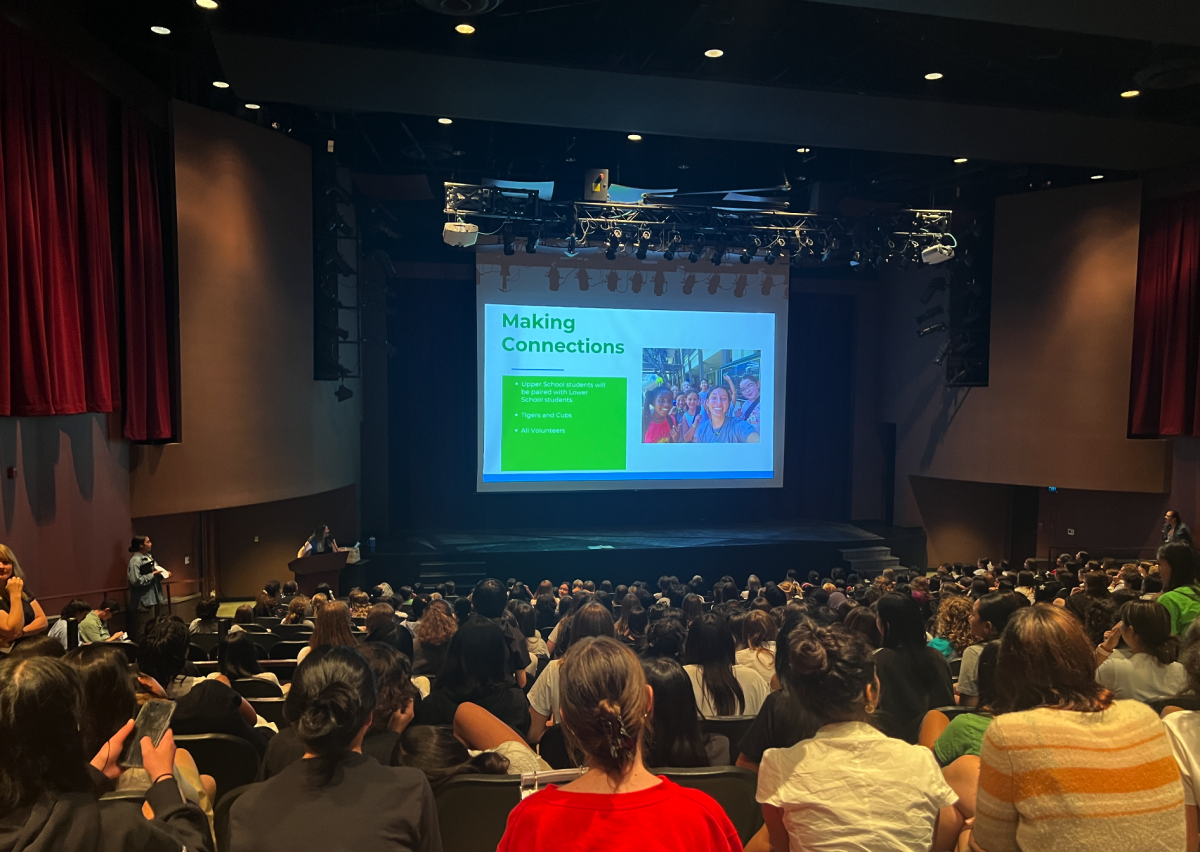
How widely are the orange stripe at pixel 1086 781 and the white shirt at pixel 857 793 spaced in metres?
0.23

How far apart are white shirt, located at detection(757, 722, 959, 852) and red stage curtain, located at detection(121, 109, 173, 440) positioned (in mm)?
8618

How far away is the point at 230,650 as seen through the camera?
4305 millimetres

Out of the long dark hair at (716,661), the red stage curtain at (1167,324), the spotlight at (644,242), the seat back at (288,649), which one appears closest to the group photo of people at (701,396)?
the spotlight at (644,242)

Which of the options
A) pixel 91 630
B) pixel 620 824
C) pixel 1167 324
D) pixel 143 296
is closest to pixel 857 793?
pixel 620 824

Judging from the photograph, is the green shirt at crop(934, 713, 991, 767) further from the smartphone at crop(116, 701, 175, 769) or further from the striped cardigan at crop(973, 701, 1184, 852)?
the smartphone at crop(116, 701, 175, 769)

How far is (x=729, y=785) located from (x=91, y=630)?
5.73 m

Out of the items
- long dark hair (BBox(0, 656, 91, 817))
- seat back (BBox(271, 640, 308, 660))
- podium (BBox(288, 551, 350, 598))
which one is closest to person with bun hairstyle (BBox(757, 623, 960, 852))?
long dark hair (BBox(0, 656, 91, 817))

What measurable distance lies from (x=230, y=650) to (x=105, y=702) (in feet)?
8.86

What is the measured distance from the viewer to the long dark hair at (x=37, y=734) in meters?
1.51

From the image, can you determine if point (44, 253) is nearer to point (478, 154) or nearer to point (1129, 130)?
point (478, 154)

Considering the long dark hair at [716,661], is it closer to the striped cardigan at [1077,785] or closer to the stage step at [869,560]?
the striped cardigan at [1077,785]

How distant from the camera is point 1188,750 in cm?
202

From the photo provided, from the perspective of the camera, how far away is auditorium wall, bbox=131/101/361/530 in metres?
9.42

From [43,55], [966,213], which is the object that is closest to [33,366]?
[43,55]
